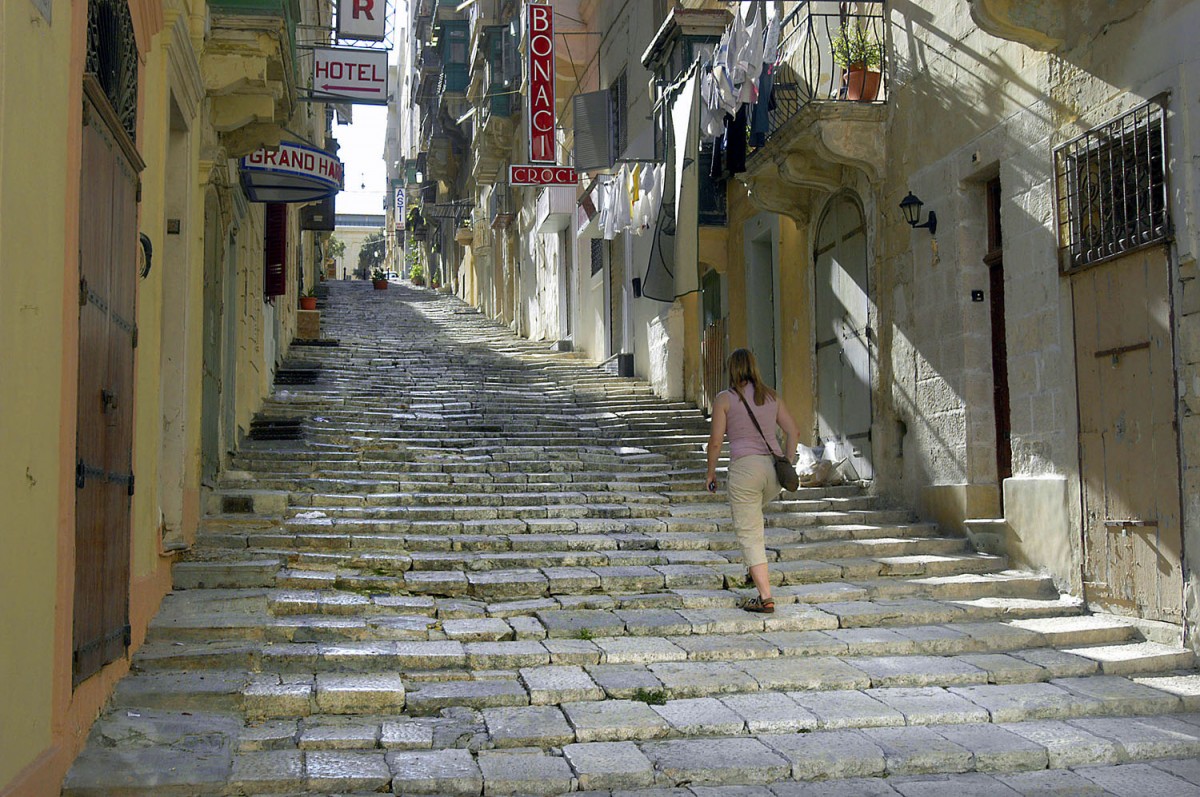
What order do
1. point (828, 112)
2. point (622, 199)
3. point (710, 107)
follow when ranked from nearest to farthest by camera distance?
point (828, 112) → point (710, 107) → point (622, 199)

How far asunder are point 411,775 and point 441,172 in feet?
133

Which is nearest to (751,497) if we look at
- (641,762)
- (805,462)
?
(641,762)

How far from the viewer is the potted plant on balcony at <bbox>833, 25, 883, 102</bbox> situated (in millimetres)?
11367

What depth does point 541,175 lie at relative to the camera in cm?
2038

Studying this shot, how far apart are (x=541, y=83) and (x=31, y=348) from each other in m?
17.1

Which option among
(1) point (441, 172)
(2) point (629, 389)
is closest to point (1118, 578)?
(2) point (629, 389)

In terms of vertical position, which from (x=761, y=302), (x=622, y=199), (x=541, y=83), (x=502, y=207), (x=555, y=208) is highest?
(x=502, y=207)

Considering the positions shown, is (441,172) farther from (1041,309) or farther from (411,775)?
(411,775)

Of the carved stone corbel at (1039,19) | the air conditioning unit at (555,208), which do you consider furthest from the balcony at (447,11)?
the carved stone corbel at (1039,19)

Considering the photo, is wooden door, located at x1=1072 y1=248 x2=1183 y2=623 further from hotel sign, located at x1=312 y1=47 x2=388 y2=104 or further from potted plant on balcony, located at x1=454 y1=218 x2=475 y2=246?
potted plant on balcony, located at x1=454 y1=218 x2=475 y2=246

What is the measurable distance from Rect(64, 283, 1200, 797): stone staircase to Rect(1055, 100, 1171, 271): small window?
2.37 metres

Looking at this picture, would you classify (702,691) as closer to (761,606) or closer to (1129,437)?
(761,606)

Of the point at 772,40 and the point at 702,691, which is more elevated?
the point at 772,40

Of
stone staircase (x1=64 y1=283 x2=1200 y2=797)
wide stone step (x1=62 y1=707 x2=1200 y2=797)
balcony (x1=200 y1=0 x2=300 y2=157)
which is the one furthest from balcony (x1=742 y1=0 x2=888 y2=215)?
wide stone step (x1=62 y1=707 x2=1200 y2=797)
